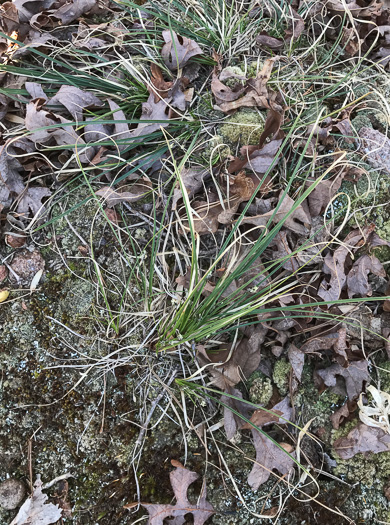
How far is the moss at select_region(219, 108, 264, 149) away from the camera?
1.87 metres

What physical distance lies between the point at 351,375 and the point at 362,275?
1.47 ft

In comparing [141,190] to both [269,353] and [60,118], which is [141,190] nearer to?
[60,118]

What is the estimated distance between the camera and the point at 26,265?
6.06 feet

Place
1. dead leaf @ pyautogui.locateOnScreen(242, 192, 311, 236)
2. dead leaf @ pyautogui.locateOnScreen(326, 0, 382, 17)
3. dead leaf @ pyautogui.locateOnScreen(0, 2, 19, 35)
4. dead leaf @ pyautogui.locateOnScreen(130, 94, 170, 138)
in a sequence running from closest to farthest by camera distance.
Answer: dead leaf @ pyautogui.locateOnScreen(242, 192, 311, 236), dead leaf @ pyautogui.locateOnScreen(130, 94, 170, 138), dead leaf @ pyautogui.locateOnScreen(0, 2, 19, 35), dead leaf @ pyautogui.locateOnScreen(326, 0, 382, 17)

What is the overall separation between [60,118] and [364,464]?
6.75 ft

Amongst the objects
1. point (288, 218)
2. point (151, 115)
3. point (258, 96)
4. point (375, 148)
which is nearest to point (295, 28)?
point (258, 96)

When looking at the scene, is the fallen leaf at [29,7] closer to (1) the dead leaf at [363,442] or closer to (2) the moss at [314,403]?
(2) the moss at [314,403]

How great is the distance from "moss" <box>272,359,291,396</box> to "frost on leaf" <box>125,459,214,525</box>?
1.70 ft

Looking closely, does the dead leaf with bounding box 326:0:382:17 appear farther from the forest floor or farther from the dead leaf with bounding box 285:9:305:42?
the dead leaf with bounding box 285:9:305:42

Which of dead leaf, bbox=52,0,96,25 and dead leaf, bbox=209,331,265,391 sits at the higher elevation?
dead leaf, bbox=52,0,96,25

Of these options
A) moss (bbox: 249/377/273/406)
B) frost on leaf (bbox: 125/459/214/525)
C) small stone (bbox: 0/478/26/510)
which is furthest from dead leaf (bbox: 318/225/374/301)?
small stone (bbox: 0/478/26/510)

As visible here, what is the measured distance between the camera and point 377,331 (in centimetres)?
175

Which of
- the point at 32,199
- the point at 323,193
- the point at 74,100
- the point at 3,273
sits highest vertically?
the point at 74,100

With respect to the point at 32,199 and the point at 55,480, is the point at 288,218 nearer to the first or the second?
the point at 32,199
